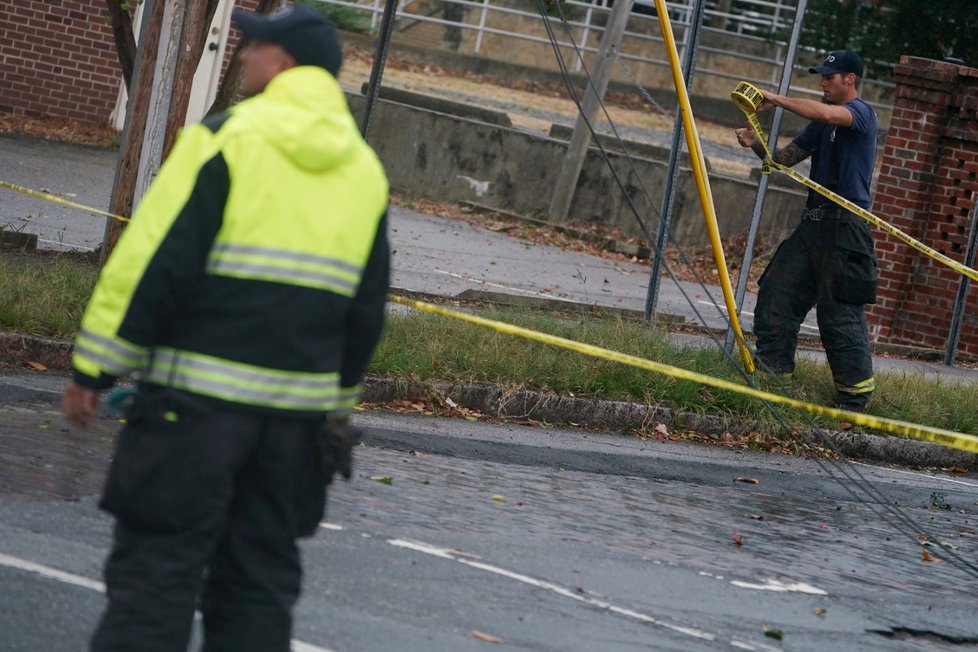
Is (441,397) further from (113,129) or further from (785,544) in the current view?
(113,129)

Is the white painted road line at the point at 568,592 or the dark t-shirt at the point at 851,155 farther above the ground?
the dark t-shirt at the point at 851,155

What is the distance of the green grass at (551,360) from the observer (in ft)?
→ 28.1

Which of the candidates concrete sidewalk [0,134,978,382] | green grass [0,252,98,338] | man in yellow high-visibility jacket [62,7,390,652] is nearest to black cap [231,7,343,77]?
man in yellow high-visibility jacket [62,7,390,652]

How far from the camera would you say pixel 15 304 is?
8.24 m

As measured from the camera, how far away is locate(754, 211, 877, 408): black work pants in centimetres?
946

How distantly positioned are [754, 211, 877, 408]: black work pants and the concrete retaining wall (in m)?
9.30

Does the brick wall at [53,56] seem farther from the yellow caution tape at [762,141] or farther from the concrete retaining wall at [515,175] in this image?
the yellow caution tape at [762,141]

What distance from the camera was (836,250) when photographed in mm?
9469

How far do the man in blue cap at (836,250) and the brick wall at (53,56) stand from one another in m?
11.8

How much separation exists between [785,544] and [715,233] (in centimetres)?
295

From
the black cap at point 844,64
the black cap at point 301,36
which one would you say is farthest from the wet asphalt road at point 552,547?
the black cap at point 844,64

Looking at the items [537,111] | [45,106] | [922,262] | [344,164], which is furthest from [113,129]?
[344,164]

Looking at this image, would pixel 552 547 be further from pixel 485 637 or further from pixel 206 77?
pixel 206 77

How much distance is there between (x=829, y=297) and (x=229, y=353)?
21.7 feet
